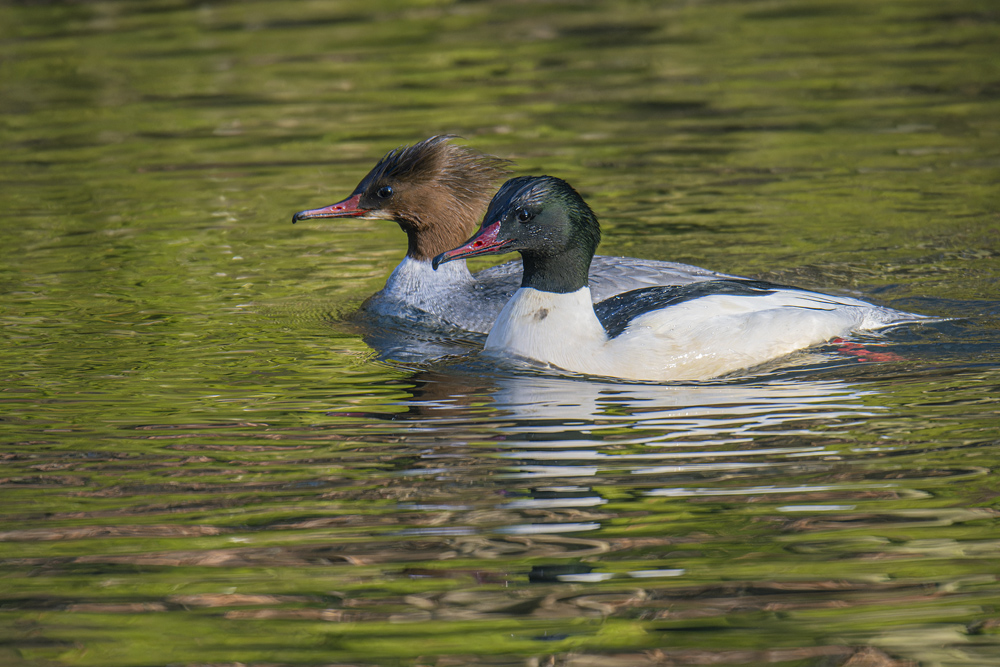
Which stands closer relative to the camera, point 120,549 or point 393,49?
point 120,549

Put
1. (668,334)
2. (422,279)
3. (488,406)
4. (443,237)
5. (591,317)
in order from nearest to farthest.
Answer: (488,406), (668,334), (591,317), (422,279), (443,237)

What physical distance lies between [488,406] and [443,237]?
3164 millimetres

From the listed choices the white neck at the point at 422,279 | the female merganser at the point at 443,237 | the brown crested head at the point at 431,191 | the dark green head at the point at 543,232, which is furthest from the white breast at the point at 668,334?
the brown crested head at the point at 431,191

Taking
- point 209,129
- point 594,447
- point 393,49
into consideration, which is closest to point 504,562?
point 594,447

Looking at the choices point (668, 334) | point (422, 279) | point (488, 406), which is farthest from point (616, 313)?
point (422, 279)

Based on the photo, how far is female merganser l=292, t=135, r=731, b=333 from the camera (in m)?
8.94

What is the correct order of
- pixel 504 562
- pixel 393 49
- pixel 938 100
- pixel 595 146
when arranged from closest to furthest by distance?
pixel 504 562 → pixel 595 146 → pixel 938 100 → pixel 393 49

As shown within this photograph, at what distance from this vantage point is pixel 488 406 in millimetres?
6719

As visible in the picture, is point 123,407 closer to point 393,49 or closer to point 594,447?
point 594,447

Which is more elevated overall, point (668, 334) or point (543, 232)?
point (543, 232)

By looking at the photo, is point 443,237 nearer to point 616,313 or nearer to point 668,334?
point 616,313

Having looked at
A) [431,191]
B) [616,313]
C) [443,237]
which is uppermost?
[431,191]

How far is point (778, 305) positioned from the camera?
7.49m

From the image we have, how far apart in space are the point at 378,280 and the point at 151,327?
2223 millimetres
